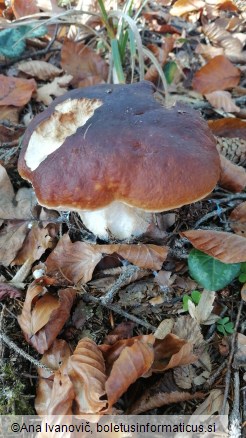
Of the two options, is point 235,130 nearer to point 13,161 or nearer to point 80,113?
point 80,113

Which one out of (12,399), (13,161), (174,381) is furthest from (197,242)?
(13,161)

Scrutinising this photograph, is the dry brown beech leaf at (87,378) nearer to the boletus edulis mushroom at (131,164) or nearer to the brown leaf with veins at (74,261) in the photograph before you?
the brown leaf with veins at (74,261)

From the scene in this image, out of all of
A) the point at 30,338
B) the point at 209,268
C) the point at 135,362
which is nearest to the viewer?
the point at 135,362

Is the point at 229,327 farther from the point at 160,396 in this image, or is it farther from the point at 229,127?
the point at 229,127

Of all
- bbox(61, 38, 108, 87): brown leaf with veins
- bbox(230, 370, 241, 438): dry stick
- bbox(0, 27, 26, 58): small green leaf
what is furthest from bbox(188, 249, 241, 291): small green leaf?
bbox(0, 27, 26, 58): small green leaf

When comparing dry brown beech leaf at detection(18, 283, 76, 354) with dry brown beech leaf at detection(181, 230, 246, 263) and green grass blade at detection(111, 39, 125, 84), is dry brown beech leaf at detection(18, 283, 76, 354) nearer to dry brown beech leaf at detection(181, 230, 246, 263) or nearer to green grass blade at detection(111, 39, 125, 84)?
dry brown beech leaf at detection(181, 230, 246, 263)

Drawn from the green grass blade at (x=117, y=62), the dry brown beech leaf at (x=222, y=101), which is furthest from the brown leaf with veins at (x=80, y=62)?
the dry brown beech leaf at (x=222, y=101)
